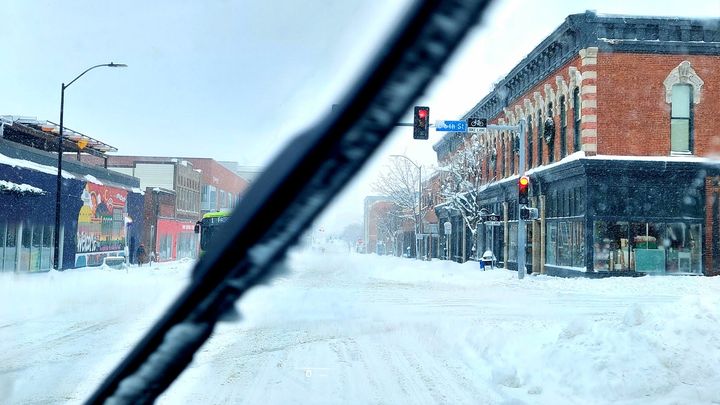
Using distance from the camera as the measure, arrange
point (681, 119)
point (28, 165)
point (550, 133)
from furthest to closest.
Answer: point (550, 133) → point (28, 165) → point (681, 119)

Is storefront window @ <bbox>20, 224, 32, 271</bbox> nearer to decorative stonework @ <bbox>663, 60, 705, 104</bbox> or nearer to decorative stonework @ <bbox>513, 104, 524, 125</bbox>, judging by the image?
decorative stonework @ <bbox>513, 104, 524, 125</bbox>

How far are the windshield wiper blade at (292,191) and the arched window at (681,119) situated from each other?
29.2 metres

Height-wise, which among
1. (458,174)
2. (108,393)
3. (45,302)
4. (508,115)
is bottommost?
(45,302)

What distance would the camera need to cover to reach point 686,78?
27.5m

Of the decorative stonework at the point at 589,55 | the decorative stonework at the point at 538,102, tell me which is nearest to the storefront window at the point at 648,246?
the decorative stonework at the point at 589,55

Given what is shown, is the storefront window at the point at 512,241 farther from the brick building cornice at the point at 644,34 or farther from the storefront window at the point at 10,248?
the storefront window at the point at 10,248

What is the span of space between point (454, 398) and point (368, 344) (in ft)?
12.9

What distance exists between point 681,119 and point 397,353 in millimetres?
22096

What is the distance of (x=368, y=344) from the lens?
444 inches

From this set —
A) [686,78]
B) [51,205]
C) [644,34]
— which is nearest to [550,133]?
[644,34]

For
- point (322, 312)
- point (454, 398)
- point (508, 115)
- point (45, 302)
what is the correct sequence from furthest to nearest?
point (508, 115), point (45, 302), point (322, 312), point (454, 398)

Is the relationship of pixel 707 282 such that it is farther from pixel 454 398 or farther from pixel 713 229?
pixel 454 398

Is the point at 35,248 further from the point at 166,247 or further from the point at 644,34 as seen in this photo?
the point at 644,34

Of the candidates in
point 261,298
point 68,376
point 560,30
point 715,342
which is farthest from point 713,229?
point 68,376
